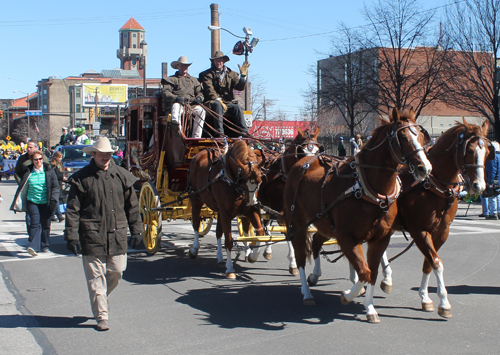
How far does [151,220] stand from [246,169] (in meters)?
2.99

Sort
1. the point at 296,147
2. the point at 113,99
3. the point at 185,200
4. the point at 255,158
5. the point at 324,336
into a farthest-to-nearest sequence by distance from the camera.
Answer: the point at 113,99
the point at 185,200
the point at 296,147
the point at 255,158
the point at 324,336

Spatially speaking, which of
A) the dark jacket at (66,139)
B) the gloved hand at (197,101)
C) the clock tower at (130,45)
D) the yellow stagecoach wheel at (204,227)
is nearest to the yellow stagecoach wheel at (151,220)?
the yellow stagecoach wheel at (204,227)

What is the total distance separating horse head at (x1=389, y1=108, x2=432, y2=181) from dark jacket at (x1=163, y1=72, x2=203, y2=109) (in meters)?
5.55

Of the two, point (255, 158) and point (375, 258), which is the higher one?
point (255, 158)

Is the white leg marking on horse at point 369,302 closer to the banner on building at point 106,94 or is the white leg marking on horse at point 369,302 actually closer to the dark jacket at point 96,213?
the dark jacket at point 96,213

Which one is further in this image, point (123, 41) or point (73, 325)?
point (123, 41)

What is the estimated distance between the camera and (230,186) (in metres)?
8.45

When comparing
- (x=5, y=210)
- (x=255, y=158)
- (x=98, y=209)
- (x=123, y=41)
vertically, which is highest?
(x=123, y=41)

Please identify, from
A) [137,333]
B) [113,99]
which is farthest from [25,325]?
[113,99]

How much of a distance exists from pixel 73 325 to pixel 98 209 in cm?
131

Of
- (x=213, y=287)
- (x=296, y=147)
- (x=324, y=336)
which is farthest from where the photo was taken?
(x=296, y=147)

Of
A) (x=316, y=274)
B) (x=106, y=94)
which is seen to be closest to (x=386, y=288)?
(x=316, y=274)

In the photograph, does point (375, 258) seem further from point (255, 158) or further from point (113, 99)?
point (113, 99)

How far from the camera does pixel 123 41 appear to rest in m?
156
